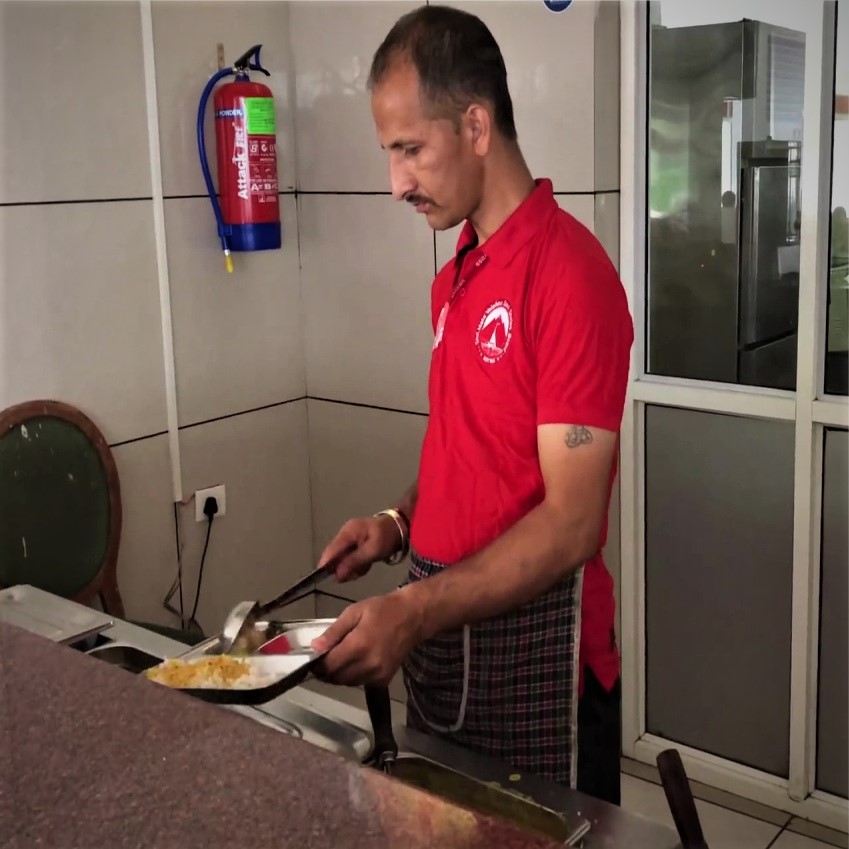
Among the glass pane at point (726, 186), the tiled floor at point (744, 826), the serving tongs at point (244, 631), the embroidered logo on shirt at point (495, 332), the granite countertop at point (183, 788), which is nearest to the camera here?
the granite countertop at point (183, 788)

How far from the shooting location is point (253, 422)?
2523 millimetres

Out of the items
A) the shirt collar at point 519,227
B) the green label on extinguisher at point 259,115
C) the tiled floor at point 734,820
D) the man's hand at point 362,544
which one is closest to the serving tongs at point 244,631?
the man's hand at point 362,544

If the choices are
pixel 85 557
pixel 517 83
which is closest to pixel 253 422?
pixel 85 557

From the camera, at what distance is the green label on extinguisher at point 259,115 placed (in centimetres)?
224

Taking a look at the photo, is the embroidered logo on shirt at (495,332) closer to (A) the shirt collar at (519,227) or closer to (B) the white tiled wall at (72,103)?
(A) the shirt collar at (519,227)

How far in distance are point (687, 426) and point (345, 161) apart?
3.22 feet

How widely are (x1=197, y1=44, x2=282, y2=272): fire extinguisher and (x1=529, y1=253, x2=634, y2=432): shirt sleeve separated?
3.86 ft

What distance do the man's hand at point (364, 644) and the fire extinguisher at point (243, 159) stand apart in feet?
4.50

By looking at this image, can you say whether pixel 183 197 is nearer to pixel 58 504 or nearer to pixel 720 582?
pixel 58 504

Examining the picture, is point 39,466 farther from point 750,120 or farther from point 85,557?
point 750,120

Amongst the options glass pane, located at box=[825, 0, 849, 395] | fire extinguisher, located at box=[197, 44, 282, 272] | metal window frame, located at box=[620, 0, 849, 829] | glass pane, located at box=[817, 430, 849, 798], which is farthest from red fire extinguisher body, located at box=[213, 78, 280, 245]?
glass pane, located at box=[817, 430, 849, 798]

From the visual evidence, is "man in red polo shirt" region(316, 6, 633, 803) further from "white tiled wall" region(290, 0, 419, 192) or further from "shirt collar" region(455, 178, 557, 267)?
"white tiled wall" region(290, 0, 419, 192)

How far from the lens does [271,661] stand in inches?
43.6

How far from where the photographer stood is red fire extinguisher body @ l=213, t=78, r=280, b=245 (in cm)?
225
